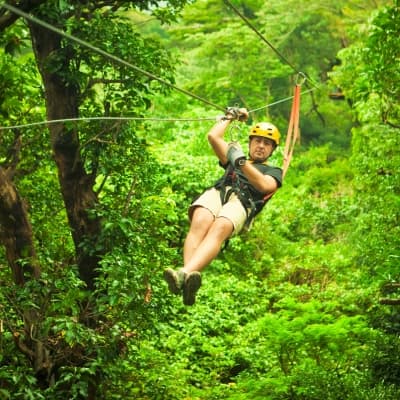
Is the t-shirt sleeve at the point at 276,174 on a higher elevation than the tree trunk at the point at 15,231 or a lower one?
higher

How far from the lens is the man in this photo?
5.18 meters

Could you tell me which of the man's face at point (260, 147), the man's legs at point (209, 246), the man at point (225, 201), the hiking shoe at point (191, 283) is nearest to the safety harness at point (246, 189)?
the man at point (225, 201)

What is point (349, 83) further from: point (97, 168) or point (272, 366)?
point (97, 168)

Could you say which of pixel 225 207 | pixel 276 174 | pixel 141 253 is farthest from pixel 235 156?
pixel 141 253

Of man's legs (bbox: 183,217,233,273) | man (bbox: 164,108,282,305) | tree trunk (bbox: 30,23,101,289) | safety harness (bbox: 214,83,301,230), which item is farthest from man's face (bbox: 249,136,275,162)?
tree trunk (bbox: 30,23,101,289)

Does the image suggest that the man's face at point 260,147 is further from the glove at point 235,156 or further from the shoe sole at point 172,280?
the shoe sole at point 172,280

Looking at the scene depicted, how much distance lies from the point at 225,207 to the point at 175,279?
0.72 metres

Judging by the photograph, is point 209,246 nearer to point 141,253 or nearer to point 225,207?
point 225,207

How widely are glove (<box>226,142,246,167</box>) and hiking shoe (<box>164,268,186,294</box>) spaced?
74 cm

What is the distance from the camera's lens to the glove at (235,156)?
17.2 ft

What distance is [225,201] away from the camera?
223 inches

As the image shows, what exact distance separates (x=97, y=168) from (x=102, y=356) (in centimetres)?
151

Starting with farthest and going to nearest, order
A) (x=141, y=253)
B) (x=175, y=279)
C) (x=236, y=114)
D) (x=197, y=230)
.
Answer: (x=141, y=253) → (x=197, y=230) → (x=236, y=114) → (x=175, y=279)

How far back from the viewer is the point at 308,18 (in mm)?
22188
